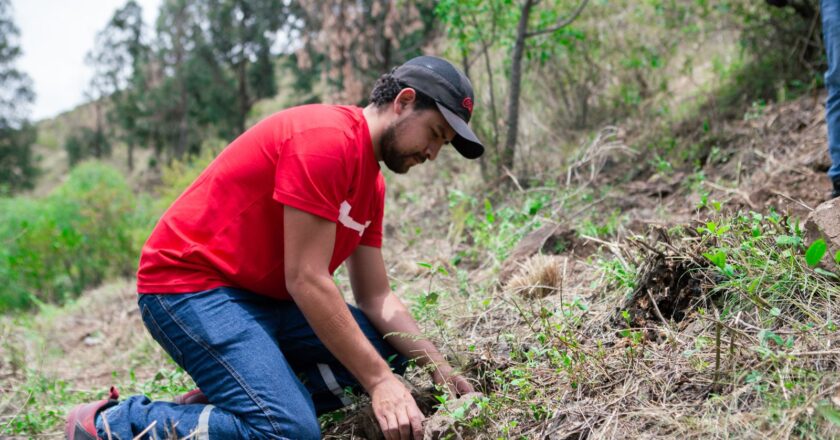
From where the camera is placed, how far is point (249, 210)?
2.22m

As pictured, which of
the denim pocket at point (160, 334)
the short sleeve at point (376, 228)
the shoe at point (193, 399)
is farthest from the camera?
the short sleeve at point (376, 228)

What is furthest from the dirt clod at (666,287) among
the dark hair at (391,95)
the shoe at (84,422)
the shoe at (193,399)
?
the shoe at (84,422)

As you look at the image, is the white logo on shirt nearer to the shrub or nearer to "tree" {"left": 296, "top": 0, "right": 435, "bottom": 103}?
"tree" {"left": 296, "top": 0, "right": 435, "bottom": 103}

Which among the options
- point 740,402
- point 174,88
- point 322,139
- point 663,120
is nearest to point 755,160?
point 663,120

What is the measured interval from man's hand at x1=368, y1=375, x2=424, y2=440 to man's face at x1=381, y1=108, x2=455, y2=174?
0.78 meters

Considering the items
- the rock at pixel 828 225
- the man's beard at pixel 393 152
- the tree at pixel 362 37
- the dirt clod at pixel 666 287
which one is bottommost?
the dirt clod at pixel 666 287

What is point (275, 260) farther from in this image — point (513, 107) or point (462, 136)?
point (513, 107)

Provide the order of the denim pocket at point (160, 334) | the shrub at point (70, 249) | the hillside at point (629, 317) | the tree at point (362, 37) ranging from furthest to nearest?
the shrub at point (70, 249) → the tree at point (362, 37) → the denim pocket at point (160, 334) → the hillside at point (629, 317)

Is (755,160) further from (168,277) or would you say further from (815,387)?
(168,277)

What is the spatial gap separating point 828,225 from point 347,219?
1652mm

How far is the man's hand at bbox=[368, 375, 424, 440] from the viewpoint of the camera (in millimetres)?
2057

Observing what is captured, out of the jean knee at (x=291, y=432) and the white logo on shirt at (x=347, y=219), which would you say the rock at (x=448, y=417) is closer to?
the jean knee at (x=291, y=432)

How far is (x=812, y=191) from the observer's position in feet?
11.2

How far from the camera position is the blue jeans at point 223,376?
82.0 inches
